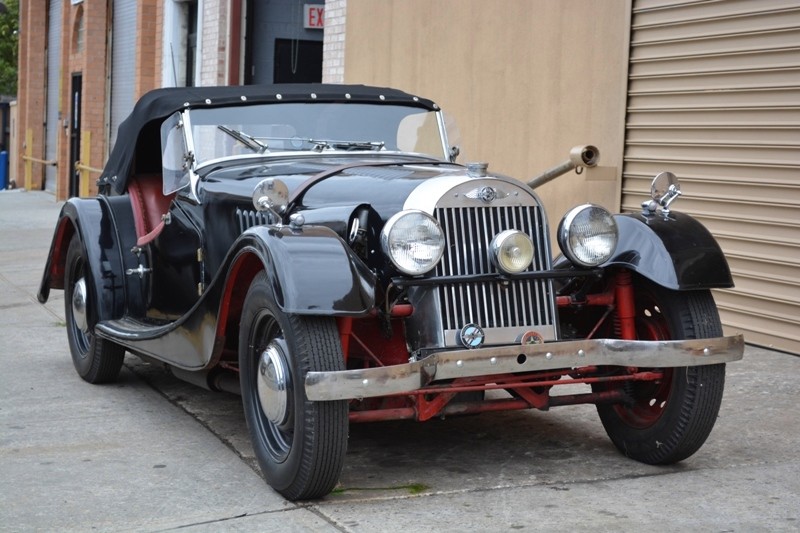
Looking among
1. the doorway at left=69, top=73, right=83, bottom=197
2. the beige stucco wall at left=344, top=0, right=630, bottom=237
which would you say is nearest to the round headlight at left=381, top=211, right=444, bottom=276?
the beige stucco wall at left=344, top=0, right=630, bottom=237

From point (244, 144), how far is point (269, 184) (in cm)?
140

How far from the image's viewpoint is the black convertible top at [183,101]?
614 cm

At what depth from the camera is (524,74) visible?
9766mm

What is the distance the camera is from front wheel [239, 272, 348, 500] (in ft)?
13.7

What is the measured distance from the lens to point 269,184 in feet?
15.3

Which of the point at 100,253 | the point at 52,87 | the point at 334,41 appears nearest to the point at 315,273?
the point at 100,253

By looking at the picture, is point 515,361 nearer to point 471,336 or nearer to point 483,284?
point 471,336

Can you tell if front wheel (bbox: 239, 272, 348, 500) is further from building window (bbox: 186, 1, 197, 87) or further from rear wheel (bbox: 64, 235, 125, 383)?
building window (bbox: 186, 1, 197, 87)

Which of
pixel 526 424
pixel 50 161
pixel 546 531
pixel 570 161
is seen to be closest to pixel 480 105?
pixel 570 161

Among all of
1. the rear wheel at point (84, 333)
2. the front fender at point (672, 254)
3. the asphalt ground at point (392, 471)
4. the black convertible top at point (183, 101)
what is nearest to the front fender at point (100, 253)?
the rear wheel at point (84, 333)

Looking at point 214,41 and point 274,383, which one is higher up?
point 214,41

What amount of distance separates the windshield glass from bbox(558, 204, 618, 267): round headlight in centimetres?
158

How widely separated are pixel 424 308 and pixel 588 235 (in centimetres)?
77

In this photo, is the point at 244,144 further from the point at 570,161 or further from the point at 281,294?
the point at 570,161
